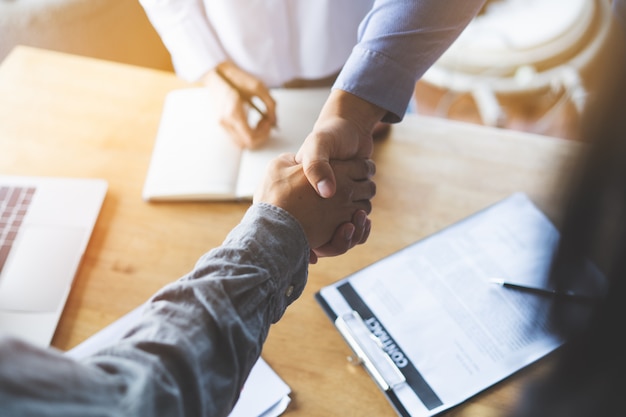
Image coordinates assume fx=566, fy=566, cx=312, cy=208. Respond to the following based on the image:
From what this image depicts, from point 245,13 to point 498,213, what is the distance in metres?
0.57

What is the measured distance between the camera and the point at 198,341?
53cm

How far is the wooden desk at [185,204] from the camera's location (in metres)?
0.76

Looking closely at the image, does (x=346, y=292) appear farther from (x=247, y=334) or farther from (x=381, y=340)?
(x=247, y=334)

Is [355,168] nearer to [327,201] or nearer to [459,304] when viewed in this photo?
[327,201]

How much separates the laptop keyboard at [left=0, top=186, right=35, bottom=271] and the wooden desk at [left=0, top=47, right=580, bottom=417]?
7 cm

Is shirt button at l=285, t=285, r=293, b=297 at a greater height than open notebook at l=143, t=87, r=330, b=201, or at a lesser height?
greater

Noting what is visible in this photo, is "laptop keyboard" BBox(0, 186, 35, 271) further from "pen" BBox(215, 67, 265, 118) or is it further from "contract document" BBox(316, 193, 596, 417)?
"contract document" BBox(316, 193, 596, 417)

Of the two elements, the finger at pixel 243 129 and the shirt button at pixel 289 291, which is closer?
the shirt button at pixel 289 291

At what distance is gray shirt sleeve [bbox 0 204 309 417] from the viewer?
1.28ft

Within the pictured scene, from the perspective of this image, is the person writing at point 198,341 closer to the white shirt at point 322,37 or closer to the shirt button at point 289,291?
the shirt button at point 289,291

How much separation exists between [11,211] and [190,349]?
0.57 meters

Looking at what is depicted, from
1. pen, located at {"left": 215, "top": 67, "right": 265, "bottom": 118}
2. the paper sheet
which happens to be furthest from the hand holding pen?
the paper sheet

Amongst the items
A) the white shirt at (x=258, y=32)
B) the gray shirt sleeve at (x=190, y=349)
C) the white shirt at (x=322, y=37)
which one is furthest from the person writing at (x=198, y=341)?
the white shirt at (x=258, y=32)

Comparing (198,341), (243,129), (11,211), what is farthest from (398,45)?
(11,211)
